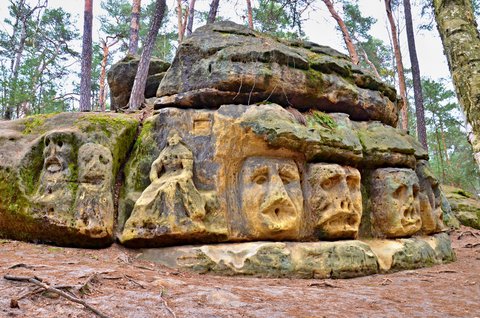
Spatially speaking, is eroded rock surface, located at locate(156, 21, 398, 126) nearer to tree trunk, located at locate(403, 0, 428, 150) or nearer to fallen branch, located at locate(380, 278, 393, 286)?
fallen branch, located at locate(380, 278, 393, 286)

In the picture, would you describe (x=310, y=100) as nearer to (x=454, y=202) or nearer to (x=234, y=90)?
(x=234, y=90)

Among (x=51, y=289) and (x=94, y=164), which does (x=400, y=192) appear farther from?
(x=51, y=289)

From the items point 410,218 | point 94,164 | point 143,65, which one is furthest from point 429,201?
point 143,65

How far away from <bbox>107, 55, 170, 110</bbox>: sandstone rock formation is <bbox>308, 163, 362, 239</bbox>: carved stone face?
7.50 metres

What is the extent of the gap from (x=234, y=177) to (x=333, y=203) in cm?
186

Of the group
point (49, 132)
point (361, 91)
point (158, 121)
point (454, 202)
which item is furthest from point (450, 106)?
point (49, 132)

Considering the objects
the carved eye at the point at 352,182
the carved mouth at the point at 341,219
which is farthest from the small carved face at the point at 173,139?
the carved eye at the point at 352,182

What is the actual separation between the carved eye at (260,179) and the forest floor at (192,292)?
1.73 metres

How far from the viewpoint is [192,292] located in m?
3.88

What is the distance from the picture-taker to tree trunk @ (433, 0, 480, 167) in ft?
7.57

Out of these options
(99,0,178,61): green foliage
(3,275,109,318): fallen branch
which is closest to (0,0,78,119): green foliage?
(99,0,178,61): green foliage

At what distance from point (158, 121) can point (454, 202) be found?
13.2 metres

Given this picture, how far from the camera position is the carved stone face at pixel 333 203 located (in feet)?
21.2

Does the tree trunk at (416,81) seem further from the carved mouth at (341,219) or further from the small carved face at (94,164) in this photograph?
the small carved face at (94,164)
